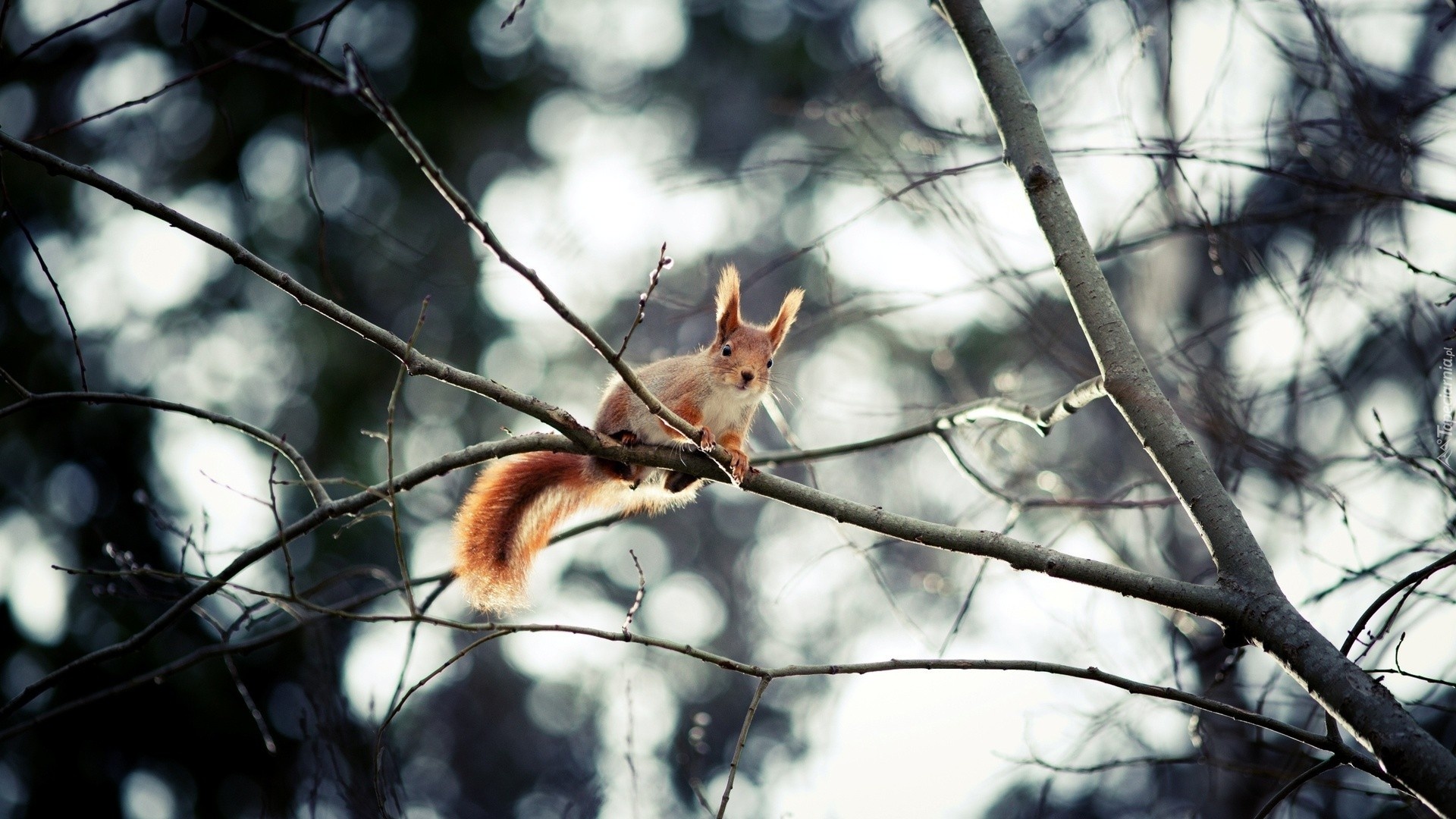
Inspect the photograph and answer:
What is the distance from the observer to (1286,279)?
321 centimetres

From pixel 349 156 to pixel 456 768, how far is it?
557 centimetres

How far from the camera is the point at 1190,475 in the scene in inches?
77.9

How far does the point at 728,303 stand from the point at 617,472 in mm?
650

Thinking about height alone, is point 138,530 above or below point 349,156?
below

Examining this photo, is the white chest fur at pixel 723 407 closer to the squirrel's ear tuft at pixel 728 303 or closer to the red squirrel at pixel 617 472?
the red squirrel at pixel 617 472

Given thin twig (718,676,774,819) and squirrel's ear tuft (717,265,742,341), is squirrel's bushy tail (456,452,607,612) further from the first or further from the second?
thin twig (718,676,774,819)

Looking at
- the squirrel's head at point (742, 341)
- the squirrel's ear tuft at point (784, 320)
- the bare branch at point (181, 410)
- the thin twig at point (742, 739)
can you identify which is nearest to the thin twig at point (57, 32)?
the bare branch at point (181, 410)

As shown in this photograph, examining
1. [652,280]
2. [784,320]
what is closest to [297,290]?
[652,280]

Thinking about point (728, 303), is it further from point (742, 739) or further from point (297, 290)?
point (742, 739)

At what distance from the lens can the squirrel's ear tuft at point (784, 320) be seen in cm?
337

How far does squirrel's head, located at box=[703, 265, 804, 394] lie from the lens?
3.21 meters

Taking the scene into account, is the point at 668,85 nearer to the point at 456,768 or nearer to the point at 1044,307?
the point at 456,768

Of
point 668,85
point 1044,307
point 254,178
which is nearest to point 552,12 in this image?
point 668,85

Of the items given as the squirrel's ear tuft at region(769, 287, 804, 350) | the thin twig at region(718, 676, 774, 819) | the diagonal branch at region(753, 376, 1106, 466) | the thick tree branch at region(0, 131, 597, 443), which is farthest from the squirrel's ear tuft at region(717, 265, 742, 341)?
the thin twig at region(718, 676, 774, 819)
